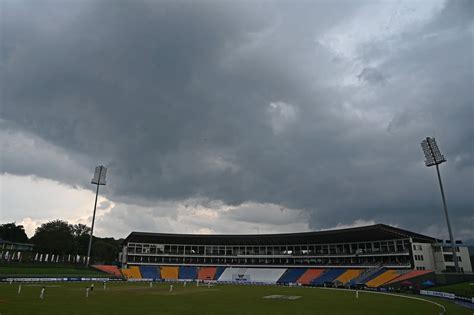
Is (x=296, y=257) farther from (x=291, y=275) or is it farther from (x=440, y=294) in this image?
(x=440, y=294)

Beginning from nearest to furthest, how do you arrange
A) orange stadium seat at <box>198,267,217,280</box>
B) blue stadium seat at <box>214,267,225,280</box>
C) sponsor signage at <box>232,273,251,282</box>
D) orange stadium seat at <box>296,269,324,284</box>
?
1. orange stadium seat at <box>296,269,324,284</box>
2. sponsor signage at <box>232,273,251,282</box>
3. orange stadium seat at <box>198,267,217,280</box>
4. blue stadium seat at <box>214,267,225,280</box>

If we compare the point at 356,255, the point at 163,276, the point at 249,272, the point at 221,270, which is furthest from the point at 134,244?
the point at 356,255

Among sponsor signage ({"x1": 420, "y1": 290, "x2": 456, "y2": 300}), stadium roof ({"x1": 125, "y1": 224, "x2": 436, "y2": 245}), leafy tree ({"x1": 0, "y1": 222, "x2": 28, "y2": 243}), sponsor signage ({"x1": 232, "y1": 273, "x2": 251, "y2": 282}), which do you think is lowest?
sponsor signage ({"x1": 420, "y1": 290, "x2": 456, "y2": 300})

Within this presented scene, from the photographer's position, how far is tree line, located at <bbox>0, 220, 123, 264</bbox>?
125688 mm

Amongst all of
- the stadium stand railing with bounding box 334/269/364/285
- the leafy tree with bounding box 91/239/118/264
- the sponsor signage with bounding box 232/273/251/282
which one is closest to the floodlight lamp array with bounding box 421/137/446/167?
the stadium stand railing with bounding box 334/269/364/285

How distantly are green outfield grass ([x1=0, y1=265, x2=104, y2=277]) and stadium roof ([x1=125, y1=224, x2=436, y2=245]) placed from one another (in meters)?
22.1

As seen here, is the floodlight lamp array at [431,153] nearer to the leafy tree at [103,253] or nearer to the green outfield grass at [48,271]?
the green outfield grass at [48,271]

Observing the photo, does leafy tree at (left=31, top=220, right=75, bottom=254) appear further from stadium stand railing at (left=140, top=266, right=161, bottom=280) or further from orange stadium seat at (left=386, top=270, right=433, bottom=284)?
orange stadium seat at (left=386, top=270, right=433, bottom=284)

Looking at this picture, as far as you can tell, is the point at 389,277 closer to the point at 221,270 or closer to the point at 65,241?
the point at 221,270

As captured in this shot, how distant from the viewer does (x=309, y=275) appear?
346ft

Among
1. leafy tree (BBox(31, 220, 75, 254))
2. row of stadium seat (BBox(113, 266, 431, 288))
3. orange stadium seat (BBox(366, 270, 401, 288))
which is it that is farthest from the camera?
leafy tree (BBox(31, 220, 75, 254))

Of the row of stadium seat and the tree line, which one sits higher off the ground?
the tree line

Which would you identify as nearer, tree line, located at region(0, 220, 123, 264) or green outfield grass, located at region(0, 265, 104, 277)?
green outfield grass, located at region(0, 265, 104, 277)

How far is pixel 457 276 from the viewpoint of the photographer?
68188mm
